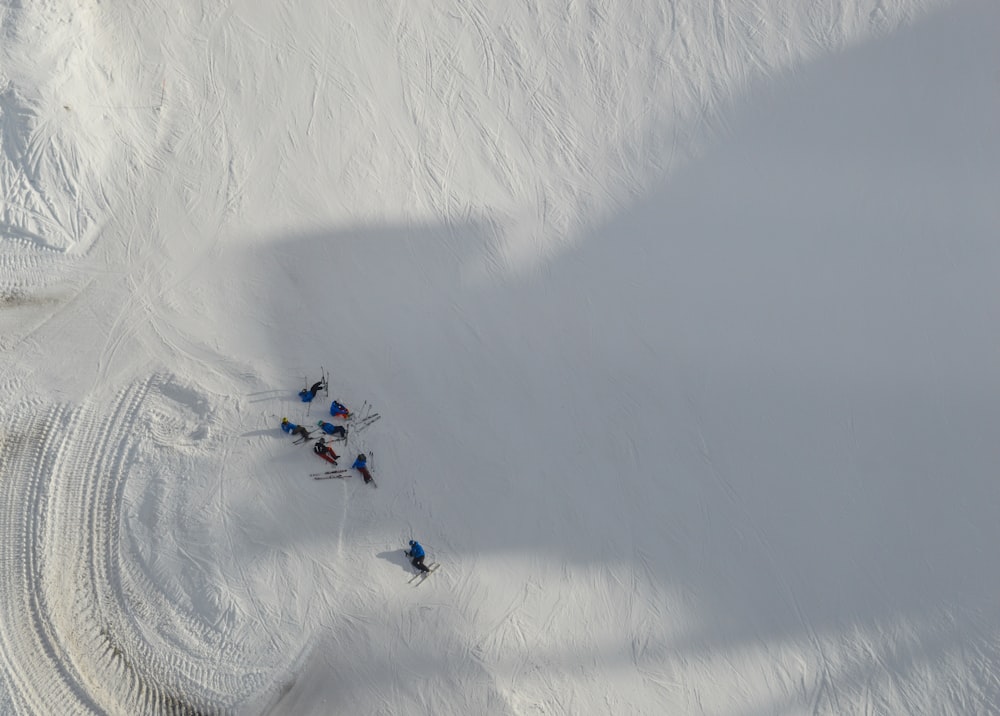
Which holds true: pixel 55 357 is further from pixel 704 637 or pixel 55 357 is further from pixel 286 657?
pixel 704 637

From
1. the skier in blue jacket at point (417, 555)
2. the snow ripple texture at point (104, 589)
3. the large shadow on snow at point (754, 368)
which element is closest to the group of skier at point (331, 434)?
the skier in blue jacket at point (417, 555)

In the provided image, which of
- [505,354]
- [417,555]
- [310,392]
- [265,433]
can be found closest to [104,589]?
[265,433]

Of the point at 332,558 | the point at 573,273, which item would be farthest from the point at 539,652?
the point at 573,273

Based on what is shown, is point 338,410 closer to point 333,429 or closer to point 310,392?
point 333,429

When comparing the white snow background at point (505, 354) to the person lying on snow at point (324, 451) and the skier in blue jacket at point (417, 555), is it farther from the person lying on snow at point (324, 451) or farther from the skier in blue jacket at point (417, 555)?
the person lying on snow at point (324, 451)

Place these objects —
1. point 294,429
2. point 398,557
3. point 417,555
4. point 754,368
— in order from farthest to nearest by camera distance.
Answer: point 754,368
point 294,429
point 398,557
point 417,555
